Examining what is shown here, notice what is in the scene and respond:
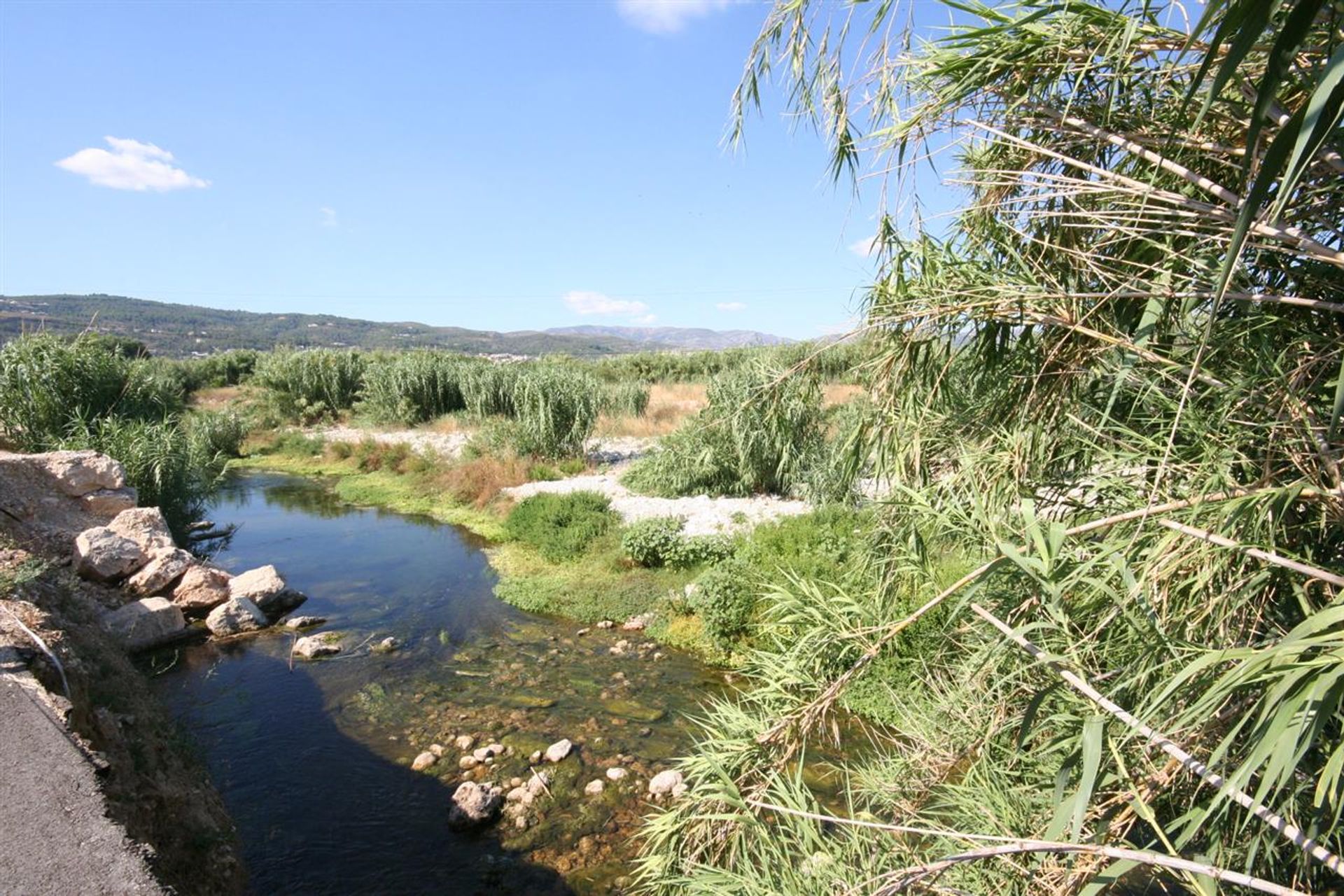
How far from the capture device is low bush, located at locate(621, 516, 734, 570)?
32.8ft

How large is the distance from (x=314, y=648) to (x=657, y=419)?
14.2m

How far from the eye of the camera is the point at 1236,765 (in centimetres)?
211

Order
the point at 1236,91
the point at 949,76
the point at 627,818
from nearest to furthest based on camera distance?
the point at 1236,91
the point at 949,76
the point at 627,818

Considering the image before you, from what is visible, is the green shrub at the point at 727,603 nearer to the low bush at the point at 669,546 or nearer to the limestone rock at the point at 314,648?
the low bush at the point at 669,546

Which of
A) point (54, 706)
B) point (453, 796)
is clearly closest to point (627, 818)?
point (453, 796)

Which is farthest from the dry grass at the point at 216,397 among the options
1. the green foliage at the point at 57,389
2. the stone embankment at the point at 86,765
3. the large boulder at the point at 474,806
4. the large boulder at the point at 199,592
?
the large boulder at the point at 474,806

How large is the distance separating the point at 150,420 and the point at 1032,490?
14.2 m

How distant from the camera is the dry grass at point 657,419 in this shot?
19.8 m

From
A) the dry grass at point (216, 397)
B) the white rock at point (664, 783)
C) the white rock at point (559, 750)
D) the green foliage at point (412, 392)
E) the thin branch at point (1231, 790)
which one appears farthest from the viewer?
the dry grass at point (216, 397)

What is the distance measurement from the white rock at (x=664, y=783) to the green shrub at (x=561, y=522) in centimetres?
558

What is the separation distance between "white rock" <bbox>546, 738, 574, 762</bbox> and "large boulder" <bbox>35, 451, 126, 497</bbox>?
8022 millimetres

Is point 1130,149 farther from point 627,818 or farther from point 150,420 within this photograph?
point 150,420

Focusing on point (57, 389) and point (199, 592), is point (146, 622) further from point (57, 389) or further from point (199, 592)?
point (57, 389)

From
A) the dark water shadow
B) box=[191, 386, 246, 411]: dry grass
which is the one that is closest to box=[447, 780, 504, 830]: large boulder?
the dark water shadow
